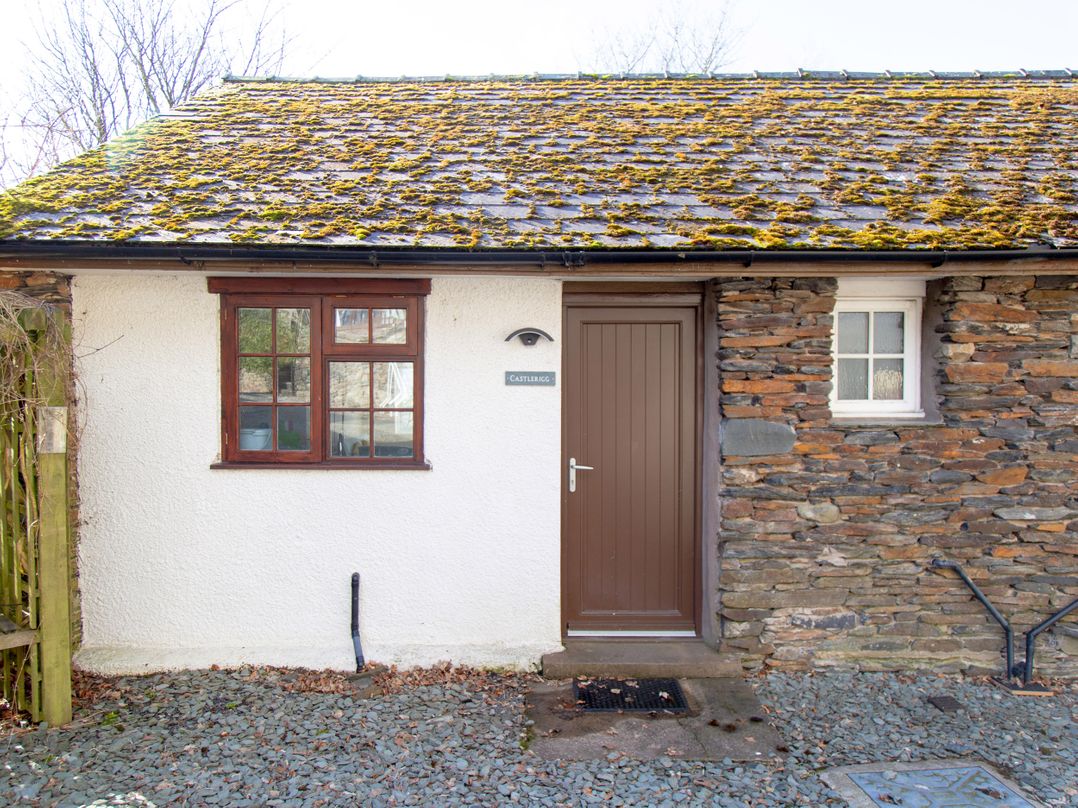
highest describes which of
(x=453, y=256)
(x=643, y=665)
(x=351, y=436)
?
(x=453, y=256)

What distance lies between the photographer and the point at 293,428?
5062mm

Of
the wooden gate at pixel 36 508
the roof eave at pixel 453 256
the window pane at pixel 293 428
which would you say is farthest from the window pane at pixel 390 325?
the wooden gate at pixel 36 508

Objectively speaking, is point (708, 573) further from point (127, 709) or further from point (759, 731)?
point (127, 709)

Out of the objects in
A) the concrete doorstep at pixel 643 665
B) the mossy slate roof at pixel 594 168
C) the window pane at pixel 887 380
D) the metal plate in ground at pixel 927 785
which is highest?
the mossy slate roof at pixel 594 168

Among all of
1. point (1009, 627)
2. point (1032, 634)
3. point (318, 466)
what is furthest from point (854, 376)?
point (318, 466)

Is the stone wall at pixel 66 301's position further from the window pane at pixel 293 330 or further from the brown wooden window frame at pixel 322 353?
the window pane at pixel 293 330

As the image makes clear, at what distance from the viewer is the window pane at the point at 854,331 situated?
5215 mm

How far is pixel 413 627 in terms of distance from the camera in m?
5.05

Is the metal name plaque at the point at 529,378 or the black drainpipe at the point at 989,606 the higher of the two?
the metal name plaque at the point at 529,378

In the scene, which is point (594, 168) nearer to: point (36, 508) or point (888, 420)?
point (888, 420)

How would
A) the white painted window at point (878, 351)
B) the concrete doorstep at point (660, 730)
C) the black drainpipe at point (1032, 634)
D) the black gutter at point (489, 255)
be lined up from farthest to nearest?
the white painted window at point (878, 351)
the black drainpipe at point (1032, 634)
the black gutter at point (489, 255)
the concrete doorstep at point (660, 730)

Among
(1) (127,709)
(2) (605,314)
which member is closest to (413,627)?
(1) (127,709)

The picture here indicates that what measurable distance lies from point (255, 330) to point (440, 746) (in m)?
2.97

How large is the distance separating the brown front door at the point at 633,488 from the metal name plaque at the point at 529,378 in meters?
0.37
